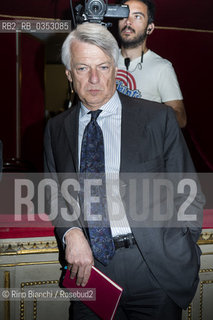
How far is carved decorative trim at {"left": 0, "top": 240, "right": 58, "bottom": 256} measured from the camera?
1.43 meters

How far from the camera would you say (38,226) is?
145cm

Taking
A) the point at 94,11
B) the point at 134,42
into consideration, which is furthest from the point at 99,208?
the point at 134,42

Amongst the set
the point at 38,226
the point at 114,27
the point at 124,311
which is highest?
the point at 114,27

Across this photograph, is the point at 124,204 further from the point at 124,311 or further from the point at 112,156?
the point at 124,311

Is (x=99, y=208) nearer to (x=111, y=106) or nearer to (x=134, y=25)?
(x=111, y=106)

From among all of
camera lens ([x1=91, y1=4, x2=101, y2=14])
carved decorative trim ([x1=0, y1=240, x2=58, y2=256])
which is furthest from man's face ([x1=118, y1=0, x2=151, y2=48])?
carved decorative trim ([x1=0, y1=240, x2=58, y2=256])

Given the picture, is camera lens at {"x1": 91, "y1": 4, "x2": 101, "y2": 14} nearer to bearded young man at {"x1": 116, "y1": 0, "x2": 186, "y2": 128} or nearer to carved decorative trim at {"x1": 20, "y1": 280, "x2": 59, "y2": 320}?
bearded young man at {"x1": 116, "y1": 0, "x2": 186, "y2": 128}

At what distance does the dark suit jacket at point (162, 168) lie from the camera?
3.99 feet

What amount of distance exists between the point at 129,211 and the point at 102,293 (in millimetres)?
301

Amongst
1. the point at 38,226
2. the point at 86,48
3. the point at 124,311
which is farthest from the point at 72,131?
the point at 124,311

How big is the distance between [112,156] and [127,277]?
1.42ft

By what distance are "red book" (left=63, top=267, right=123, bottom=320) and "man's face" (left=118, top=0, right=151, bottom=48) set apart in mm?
1701

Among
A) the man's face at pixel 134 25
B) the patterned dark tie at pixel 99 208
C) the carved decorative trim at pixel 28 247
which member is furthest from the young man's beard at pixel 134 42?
the carved decorative trim at pixel 28 247

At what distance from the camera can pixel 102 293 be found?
1.22m
